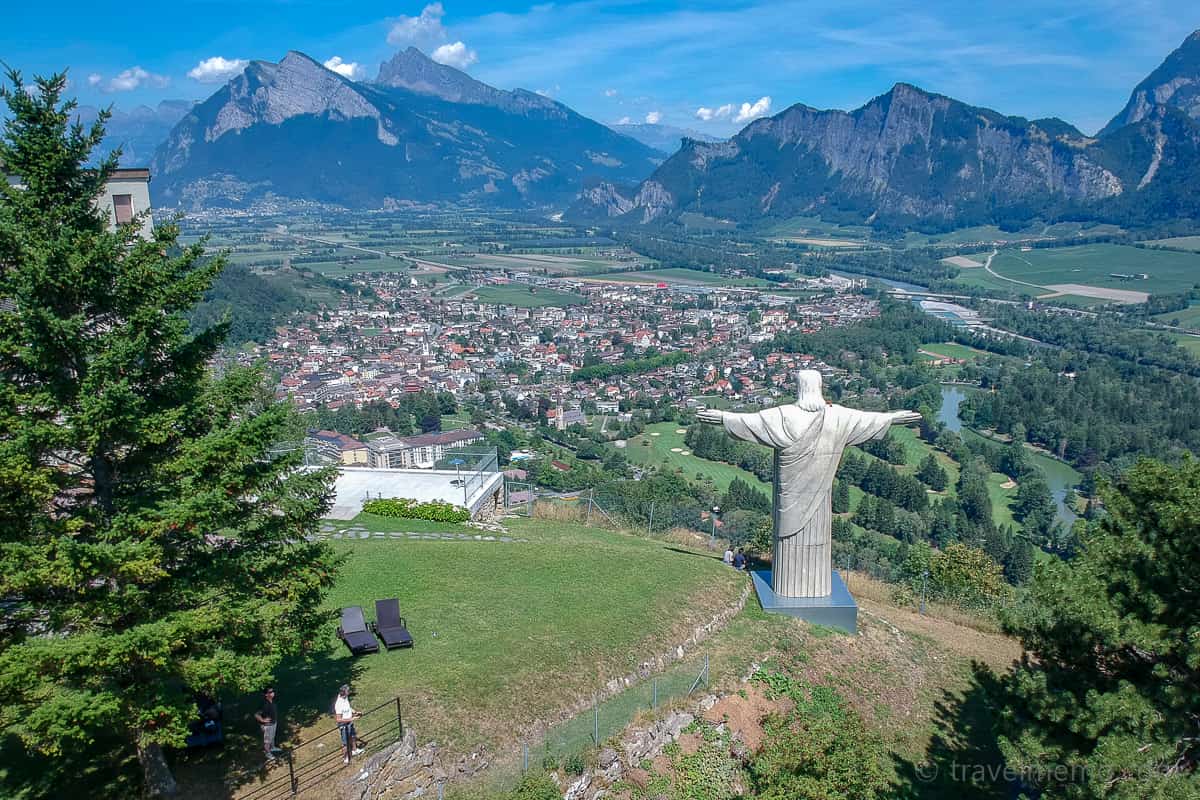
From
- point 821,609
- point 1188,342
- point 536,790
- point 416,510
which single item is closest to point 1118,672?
point 821,609

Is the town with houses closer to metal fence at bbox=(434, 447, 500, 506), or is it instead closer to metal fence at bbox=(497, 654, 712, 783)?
metal fence at bbox=(434, 447, 500, 506)

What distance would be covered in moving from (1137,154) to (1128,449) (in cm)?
17337

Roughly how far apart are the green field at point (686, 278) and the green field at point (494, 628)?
364ft

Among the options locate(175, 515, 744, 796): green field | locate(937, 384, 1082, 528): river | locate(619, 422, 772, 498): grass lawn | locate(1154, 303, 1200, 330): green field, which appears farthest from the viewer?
locate(1154, 303, 1200, 330): green field

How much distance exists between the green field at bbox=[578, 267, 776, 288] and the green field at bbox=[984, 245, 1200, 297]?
35510mm

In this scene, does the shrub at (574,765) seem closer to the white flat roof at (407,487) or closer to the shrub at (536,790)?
the shrub at (536,790)

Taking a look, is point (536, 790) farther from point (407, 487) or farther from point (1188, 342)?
point (1188, 342)

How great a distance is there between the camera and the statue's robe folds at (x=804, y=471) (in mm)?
14461

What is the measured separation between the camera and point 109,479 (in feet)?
26.5

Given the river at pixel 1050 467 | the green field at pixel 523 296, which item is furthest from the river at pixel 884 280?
the river at pixel 1050 467

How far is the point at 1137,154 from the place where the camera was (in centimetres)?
18800

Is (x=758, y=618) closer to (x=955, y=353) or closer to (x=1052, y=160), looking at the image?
(x=955, y=353)

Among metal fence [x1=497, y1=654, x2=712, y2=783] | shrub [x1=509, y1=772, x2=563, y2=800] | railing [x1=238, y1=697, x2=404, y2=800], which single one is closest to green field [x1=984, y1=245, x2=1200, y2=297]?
metal fence [x1=497, y1=654, x2=712, y2=783]

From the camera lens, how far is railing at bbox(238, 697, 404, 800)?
9.11 metres
